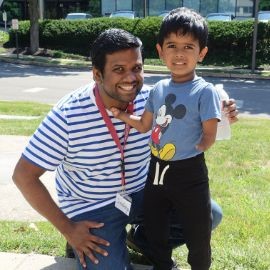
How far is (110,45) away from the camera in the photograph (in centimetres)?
264

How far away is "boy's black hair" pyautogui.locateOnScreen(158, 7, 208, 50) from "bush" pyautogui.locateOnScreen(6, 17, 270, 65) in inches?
770

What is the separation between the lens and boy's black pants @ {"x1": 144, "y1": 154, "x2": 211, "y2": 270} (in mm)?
2578

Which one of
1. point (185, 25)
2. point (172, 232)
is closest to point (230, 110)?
point (185, 25)

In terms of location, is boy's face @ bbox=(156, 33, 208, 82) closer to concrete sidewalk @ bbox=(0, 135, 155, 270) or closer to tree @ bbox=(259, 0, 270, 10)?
concrete sidewalk @ bbox=(0, 135, 155, 270)

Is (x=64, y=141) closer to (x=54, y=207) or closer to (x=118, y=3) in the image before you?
(x=54, y=207)

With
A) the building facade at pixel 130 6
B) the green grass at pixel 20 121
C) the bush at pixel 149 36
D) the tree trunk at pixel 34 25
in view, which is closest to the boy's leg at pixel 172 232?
the green grass at pixel 20 121

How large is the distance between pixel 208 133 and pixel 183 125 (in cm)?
13

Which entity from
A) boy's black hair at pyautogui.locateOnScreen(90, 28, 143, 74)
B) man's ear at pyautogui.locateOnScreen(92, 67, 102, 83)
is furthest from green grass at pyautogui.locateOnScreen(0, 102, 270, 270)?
boy's black hair at pyautogui.locateOnScreen(90, 28, 143, 74)

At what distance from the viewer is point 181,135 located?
2535 mm

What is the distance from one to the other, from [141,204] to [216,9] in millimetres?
30670

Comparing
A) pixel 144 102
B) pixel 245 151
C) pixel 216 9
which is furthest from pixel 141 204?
pixel 216 9

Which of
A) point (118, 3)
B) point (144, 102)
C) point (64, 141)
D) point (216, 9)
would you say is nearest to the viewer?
point (64, 141)

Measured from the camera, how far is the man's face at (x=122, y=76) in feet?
8.72

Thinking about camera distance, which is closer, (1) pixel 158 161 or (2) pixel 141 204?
(1) pixel 158 161
